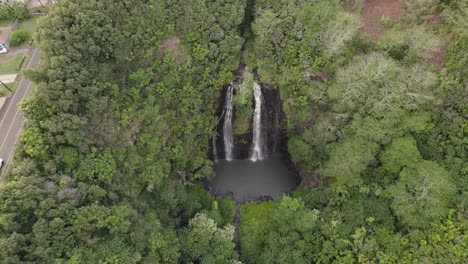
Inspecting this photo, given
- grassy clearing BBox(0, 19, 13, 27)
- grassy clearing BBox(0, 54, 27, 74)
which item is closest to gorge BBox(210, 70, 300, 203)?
grassy clearing BBox(0, 54, 27, 74)

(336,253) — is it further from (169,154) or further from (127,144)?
(127,144)

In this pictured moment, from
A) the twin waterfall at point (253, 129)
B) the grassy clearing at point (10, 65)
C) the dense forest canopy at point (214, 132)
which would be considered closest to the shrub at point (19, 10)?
the grassy clearing at point (10, 65)

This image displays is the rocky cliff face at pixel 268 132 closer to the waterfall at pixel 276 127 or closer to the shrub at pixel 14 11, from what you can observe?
the waterfall at pixel 276 127

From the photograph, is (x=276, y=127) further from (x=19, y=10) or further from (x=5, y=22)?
(x=5, y=22)

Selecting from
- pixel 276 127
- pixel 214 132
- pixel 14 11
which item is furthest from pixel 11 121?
pixel 276 127

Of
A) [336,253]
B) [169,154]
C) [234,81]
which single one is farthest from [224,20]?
[336,253]
